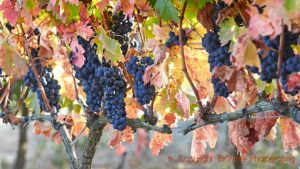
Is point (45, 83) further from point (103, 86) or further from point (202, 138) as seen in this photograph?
point (202, 138)

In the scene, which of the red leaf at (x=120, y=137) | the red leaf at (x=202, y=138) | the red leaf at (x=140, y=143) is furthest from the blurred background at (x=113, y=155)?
the red leaf at (x=202, y=138)

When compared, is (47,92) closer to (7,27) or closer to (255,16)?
(7,27)

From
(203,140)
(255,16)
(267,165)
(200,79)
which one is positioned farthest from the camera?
(267,165)

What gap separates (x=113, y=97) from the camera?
2043mm

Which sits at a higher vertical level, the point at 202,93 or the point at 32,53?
the point at 32,53

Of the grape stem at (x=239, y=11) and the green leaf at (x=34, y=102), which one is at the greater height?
the grape stem at (x=239, y=11)

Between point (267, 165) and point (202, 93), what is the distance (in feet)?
13.5

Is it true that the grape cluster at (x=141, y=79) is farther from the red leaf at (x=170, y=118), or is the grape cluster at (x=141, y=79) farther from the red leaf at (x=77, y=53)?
the red leaf at (x=170, y=118)

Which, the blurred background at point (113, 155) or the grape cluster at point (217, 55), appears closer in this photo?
the grape cluster at point (217, 55)

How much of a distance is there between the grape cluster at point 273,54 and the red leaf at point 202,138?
79cm

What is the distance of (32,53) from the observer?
96.2 inches

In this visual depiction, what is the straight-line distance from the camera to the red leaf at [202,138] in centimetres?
222

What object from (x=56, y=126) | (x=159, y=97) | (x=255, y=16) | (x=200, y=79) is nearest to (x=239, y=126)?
(x=200, y=79)

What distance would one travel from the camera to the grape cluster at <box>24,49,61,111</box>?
2451 mm
